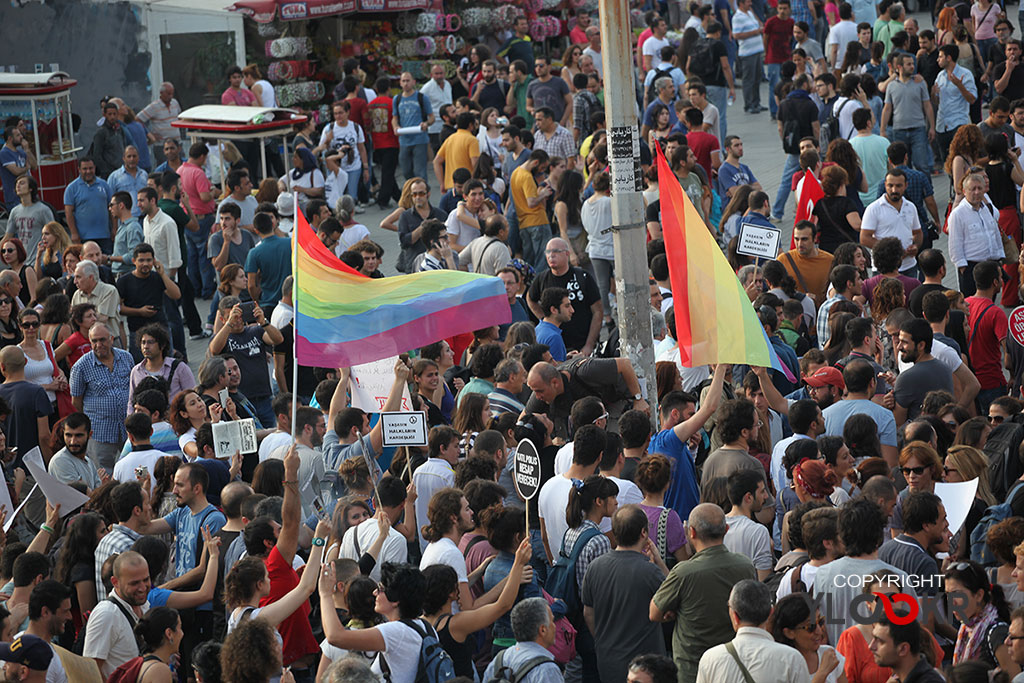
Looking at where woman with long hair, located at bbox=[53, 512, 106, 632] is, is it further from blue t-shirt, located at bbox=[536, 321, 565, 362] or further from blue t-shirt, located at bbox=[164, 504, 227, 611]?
blue t-shirt, located at bbox=[536, 321, 565, 362]

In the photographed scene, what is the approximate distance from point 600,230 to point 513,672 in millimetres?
7613

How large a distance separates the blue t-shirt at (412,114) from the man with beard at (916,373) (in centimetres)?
1153

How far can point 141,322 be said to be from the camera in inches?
495

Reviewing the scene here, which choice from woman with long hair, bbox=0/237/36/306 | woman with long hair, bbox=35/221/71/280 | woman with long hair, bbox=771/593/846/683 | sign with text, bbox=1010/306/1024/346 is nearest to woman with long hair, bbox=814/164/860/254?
sign with text, bbox=1010/306/1024/346

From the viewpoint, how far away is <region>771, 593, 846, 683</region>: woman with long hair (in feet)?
18.4

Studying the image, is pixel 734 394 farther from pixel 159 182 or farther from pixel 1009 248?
pixel 159 182

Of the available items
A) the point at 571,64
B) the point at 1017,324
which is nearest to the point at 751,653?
the point at 1017,324

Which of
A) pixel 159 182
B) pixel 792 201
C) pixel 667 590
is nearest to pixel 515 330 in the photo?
pixel 667 590

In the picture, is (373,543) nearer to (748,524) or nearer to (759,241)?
(748,524)

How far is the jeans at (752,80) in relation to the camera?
2341 centimetres

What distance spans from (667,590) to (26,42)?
1925 centimetres

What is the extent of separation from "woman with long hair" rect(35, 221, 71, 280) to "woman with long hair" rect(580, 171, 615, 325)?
5.24 metres

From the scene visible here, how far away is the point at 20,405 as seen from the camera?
1010cm

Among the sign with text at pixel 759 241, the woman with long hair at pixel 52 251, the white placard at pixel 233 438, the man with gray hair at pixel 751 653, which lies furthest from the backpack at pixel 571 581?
the woman with long hair at pixel 52 251
